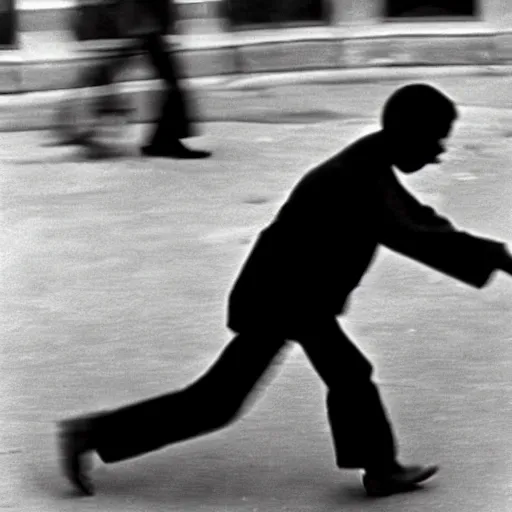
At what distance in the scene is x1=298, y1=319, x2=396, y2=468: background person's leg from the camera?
18.6 ft

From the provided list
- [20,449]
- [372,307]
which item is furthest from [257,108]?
[20,449]

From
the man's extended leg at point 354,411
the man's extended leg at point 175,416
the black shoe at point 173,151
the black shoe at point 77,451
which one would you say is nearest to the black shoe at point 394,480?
the man's extended leg at point 354,411

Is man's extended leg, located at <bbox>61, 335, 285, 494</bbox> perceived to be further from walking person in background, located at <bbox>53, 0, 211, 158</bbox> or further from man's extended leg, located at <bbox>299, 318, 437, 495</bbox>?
walking person in background, located at <bbox>53, 0, 211, 158</bbox>

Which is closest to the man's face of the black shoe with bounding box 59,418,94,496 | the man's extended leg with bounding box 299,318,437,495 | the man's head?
the man's head

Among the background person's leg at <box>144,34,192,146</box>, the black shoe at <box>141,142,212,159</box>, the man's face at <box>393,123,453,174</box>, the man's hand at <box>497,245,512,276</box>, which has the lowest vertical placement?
the black shoe at <box>141,142,212,159</box>

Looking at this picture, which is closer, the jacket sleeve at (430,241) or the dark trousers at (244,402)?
the jacket sleeve at (430,241)

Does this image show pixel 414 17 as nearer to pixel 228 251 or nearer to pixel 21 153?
pixel 21 153

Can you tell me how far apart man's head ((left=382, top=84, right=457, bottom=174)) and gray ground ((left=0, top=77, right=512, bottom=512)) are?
1.18 meters

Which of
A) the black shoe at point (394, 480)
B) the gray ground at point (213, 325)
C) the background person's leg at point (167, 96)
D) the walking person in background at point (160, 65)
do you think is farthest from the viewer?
the background person's leg at point (167, 96)

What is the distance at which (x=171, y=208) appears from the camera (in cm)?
1095

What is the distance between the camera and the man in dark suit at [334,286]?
18.0ft

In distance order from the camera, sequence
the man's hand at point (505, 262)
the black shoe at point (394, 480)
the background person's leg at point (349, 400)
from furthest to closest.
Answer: the black shoe at point (394, 480)
the background person's leg at point (349, 400)
the man's hand at point (505, 262)

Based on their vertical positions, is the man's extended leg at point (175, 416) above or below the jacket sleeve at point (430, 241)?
below

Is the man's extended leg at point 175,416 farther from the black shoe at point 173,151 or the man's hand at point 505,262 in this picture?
the black shoe at point 173,151
